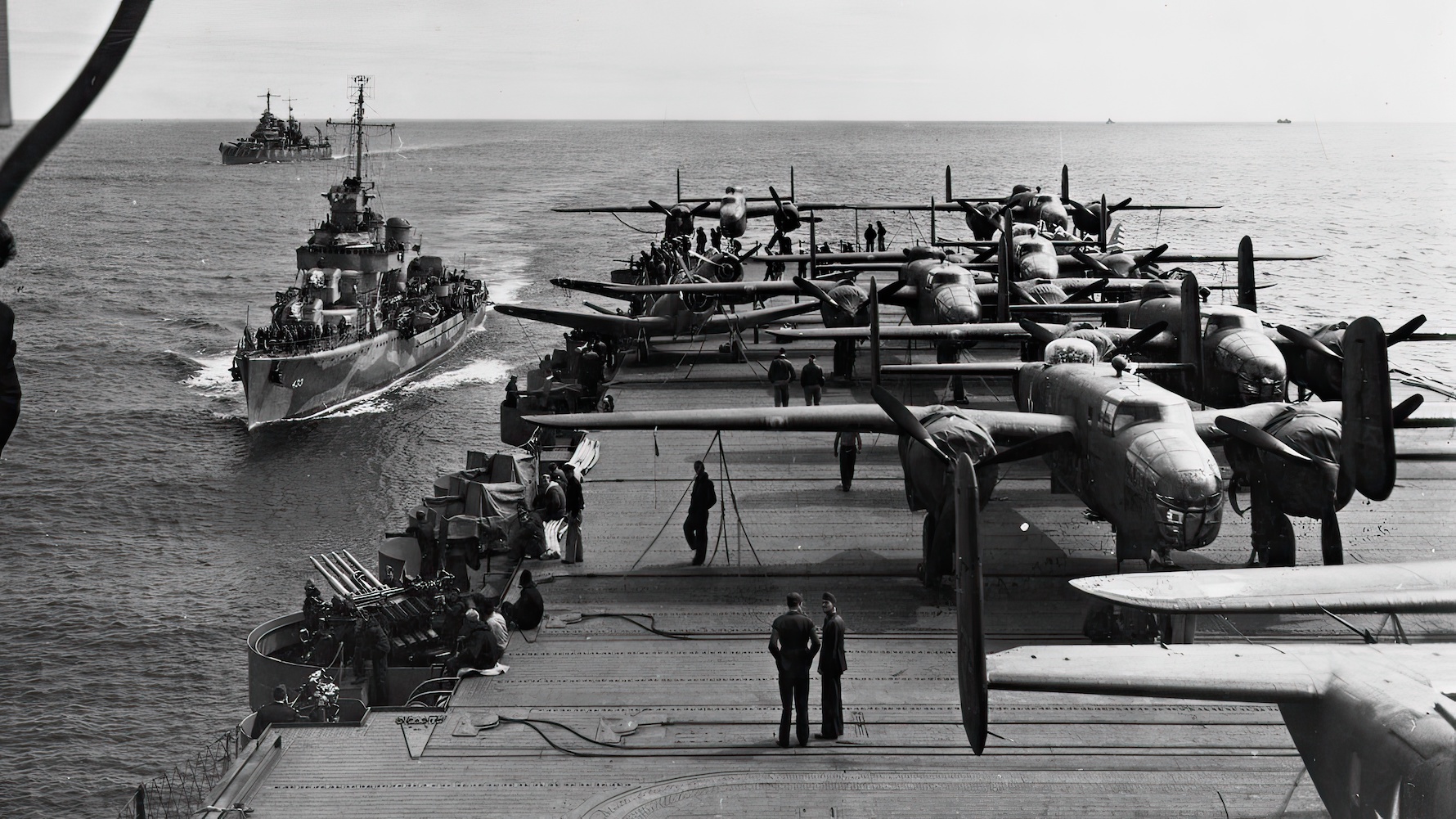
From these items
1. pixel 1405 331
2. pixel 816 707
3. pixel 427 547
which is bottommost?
pixel 816 707

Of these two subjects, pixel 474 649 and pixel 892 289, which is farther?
pixel 892 289

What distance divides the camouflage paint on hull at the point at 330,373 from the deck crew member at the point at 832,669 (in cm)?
4431

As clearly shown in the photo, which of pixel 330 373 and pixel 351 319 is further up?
pixel 351 319

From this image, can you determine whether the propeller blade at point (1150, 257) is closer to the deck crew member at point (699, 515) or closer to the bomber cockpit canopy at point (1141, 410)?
the bomber cockpit canopy at point (1141, 410)

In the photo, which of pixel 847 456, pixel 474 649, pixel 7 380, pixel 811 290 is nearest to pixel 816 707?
pixel 474 649

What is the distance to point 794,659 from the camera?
613 inches

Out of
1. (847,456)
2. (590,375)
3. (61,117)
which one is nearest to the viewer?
(61,117)

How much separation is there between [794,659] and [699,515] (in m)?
8.20

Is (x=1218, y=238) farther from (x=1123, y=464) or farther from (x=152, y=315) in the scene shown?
(x=1123, y=464)

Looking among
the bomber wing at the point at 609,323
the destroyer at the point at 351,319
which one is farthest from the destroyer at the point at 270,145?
the bomber wing at the point at 609,323

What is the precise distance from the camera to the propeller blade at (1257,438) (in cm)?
1970

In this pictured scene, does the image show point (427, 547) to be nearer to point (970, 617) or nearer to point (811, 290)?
point (970, 617)

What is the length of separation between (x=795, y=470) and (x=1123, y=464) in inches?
491

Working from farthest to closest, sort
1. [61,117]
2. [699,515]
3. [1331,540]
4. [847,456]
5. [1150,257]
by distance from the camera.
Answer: [1150,257] < [847,456] < [699,515] < [1331,540] < [61,117]
